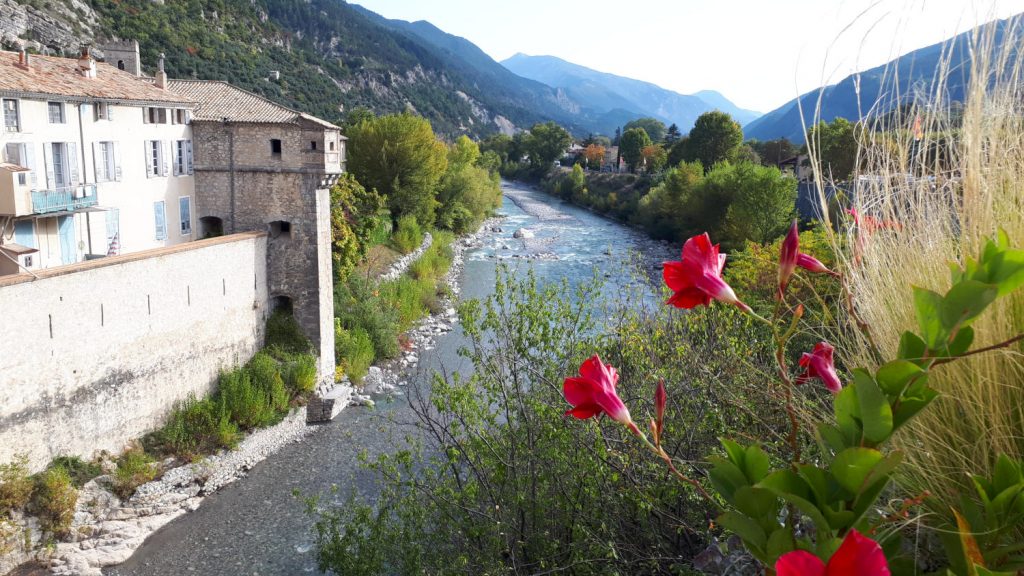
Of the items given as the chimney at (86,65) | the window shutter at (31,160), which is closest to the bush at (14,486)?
the window shutter at (31,160)

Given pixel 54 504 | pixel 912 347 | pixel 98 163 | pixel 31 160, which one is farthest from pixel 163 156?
pixel 912 347

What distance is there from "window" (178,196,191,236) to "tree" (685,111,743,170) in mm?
34331

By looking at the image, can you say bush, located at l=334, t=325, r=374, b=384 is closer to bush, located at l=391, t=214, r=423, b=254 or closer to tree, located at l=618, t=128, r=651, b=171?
bush, located at l=391, t=214, r=423, b=254

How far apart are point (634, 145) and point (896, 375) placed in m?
65.3

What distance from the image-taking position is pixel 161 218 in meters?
16.5

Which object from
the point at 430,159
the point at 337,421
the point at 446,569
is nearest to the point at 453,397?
the point at 446,569

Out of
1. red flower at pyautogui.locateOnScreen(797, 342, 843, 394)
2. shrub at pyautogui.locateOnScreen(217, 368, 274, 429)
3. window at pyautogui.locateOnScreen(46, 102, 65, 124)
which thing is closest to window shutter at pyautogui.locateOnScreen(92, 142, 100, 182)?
window at pyautogui.locateOnScreen(46, 102, 65, 124)

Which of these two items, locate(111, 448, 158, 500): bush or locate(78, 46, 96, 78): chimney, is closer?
locate(111, 448, 158, 500): bush

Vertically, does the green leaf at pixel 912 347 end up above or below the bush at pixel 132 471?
above

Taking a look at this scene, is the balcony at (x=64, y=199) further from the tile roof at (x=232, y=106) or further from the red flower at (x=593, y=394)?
the red flower at (x=593, y=394)

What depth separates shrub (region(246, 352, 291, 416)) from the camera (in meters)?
14.9

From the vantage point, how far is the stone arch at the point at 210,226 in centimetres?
1712

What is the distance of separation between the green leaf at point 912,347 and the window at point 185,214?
17.6 meters

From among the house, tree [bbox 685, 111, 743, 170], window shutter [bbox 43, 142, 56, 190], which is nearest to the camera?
the house
